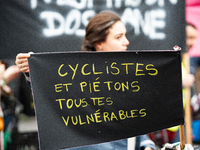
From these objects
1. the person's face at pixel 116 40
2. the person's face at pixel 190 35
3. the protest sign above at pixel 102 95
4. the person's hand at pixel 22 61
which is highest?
the person's face at pixel 190 35

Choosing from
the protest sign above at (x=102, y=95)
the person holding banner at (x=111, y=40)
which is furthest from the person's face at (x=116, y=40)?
the protest sign above at (x=102, y=95)

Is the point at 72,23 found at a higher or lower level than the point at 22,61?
higher

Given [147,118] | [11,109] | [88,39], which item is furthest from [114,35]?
[11,109]

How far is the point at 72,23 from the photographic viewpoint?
2.43m

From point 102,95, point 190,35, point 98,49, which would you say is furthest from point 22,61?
point 190,35

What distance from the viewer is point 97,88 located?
138 cm

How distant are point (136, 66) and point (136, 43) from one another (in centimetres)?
115

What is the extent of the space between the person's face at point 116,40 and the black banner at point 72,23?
0.84m

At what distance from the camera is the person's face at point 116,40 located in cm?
160

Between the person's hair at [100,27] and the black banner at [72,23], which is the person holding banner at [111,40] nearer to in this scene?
the person's hair at [100,27]

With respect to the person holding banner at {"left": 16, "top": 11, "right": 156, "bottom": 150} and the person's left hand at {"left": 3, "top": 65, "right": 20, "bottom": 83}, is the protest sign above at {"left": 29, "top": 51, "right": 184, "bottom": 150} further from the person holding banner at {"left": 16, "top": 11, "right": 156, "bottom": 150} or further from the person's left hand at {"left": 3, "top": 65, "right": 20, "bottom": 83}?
the person's left hand at {"left": 3, "top": 65, "right": 20, "bottom": 83}

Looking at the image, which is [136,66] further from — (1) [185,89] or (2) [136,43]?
(1) [185,89]

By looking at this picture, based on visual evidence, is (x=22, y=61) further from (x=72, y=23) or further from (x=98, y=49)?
(x=72, y=23)

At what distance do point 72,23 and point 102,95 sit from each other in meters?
1.24
